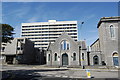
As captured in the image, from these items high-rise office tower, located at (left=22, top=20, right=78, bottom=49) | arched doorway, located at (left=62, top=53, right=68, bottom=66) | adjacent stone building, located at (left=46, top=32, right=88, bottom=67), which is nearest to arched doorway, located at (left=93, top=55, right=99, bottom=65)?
adjacent stone building, located at (left=46, top=32, right=88, bottom=67)

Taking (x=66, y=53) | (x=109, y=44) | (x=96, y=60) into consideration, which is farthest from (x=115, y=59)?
(x=66, y=53)

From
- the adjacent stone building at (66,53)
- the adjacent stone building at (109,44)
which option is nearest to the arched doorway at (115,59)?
the adjacent stone building at (109,44)

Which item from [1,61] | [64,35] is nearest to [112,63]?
[64,35]

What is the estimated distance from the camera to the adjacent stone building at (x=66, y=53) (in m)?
37.0

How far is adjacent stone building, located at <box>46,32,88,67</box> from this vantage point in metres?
37.0

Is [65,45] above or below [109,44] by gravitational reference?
below

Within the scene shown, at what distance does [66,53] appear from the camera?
123 feet

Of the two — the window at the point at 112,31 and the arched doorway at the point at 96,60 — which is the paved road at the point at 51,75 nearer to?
the arched doorway at the point at 96,60

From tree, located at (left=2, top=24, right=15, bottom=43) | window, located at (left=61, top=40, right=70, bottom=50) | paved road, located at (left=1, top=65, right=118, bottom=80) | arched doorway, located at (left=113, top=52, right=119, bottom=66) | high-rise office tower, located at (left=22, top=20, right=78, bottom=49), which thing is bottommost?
paved road, located at (left=1, top=65, right=118, bottom=80)

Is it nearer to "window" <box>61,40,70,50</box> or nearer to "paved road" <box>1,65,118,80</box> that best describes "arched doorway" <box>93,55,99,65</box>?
"window" <box>61,40,70,50</box>

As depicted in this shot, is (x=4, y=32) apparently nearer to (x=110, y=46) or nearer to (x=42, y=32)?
(x=110, y=46)

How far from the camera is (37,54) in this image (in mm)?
62125

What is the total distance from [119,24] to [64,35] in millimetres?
16603

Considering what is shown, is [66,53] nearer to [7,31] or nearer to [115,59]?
[115,59]
